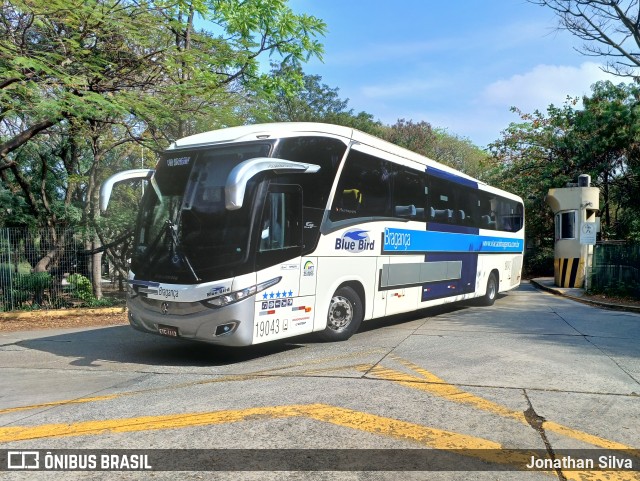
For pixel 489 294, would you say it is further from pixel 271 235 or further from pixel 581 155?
pixel 581 155

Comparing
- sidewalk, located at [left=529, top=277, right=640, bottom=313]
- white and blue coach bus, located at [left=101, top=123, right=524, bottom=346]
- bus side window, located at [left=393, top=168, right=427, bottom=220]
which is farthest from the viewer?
sidewalk, located at [left=529, top=277, right=640, bottom=313]

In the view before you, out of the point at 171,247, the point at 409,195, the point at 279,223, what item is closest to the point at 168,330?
the point at 171,247

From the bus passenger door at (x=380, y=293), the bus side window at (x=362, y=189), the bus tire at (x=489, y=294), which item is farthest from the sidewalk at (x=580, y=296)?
the bus side window at (x=362, y=189)

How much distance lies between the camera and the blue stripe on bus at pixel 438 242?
10.2 meters

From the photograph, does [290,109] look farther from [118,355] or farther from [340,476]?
[340,476]

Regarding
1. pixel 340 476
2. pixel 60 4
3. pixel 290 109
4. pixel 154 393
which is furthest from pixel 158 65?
pixel 290 109

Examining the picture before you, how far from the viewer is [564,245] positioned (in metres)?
21.6

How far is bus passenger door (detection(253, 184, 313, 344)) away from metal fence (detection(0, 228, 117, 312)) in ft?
31.0

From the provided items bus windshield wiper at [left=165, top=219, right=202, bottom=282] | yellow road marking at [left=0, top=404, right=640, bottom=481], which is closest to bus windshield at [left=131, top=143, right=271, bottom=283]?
bus windshield wiper at [left=165, top=219, right=202, bottom=282]

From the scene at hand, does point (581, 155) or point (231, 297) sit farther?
point (581, 155)

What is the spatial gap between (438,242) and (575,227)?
1196 centimetres

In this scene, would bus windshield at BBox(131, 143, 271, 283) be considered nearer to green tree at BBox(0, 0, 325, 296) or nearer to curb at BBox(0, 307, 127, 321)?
green tree at BBox(0, 0, 325, 296)

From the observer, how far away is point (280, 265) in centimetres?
762

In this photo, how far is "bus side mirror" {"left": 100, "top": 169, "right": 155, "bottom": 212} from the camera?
26.1 ft
